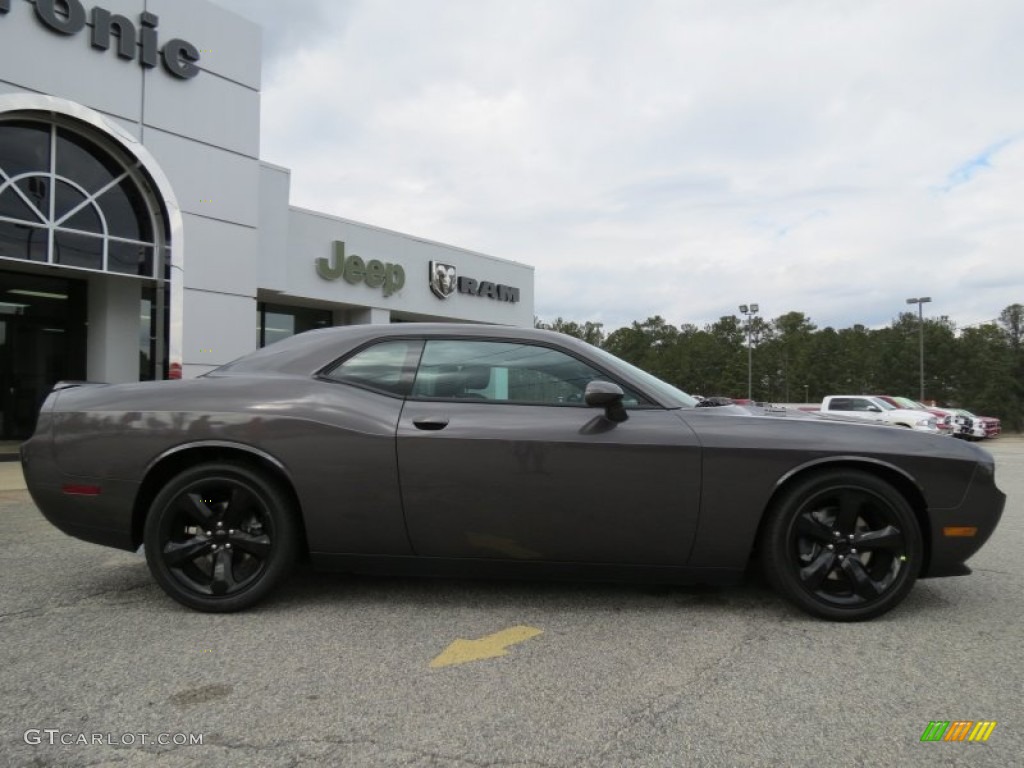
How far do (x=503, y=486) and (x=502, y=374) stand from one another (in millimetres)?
588

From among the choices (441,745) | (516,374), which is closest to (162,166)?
(516,374)

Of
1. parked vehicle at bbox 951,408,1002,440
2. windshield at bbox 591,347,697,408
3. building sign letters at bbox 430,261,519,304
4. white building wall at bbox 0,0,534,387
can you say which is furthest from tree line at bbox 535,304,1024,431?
windshield at bbox 591,347,697,408

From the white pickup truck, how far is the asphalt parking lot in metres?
20.5

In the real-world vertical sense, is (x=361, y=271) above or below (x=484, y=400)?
above

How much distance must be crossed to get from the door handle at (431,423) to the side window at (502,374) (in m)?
0.16

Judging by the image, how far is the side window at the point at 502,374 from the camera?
10.2 ft

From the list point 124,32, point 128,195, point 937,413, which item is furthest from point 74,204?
point 937,413

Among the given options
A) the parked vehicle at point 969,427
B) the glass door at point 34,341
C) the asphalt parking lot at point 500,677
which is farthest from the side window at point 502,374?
the parked vehicle at point 969,427

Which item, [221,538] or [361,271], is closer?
[221,538]

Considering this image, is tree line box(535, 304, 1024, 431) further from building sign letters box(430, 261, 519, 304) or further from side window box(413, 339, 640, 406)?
side window box(413, 339, 640, 406)

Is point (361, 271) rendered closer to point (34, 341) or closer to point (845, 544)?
point (34, 341)

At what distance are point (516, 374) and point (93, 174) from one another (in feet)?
36.2

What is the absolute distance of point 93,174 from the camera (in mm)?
10758

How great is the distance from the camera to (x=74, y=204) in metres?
10.6
